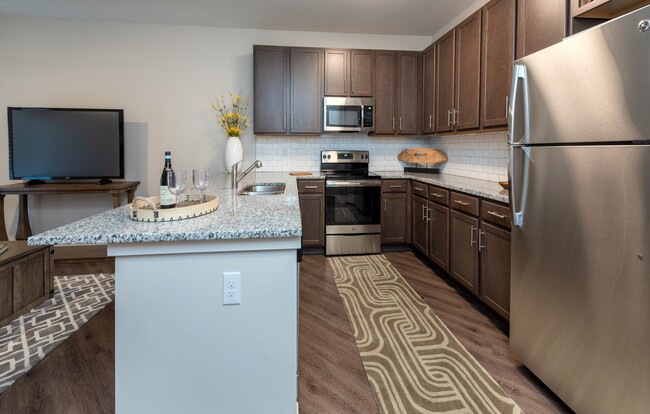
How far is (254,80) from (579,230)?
357 centimetres

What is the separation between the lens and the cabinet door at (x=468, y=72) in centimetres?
318

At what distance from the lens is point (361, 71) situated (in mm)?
4352

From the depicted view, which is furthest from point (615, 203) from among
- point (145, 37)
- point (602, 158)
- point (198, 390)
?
point (145, 37)

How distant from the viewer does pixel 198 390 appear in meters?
1.39

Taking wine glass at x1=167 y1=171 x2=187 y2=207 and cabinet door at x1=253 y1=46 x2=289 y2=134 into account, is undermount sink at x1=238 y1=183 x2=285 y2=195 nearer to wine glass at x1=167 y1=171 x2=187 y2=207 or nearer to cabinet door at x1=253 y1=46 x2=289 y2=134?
wine glass at x1=167 y1=171 x2=187 y2=207

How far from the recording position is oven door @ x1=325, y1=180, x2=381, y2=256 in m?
4.18

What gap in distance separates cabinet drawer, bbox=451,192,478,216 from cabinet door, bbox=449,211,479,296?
48 millimetres

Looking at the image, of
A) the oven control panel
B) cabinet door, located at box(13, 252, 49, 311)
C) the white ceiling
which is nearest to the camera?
cabinet door, located at box(13, 252, 49, 311)

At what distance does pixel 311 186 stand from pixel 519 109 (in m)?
2.52

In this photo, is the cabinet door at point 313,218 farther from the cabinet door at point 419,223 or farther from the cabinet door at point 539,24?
the cabinet door at point 539,24

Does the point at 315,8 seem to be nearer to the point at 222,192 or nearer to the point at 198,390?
the point at 222,192

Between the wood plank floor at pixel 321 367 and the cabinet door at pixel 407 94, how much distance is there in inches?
87.2

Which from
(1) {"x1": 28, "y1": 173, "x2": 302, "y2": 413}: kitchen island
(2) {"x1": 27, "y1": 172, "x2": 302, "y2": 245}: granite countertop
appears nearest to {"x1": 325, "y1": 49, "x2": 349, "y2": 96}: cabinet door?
(2) {"x1": 27, "y1": 172, "x2": 302, "y2": 245}: granite countertop

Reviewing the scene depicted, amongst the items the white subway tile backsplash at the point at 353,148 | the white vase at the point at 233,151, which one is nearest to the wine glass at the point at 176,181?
the white vase at the point at 233,151
